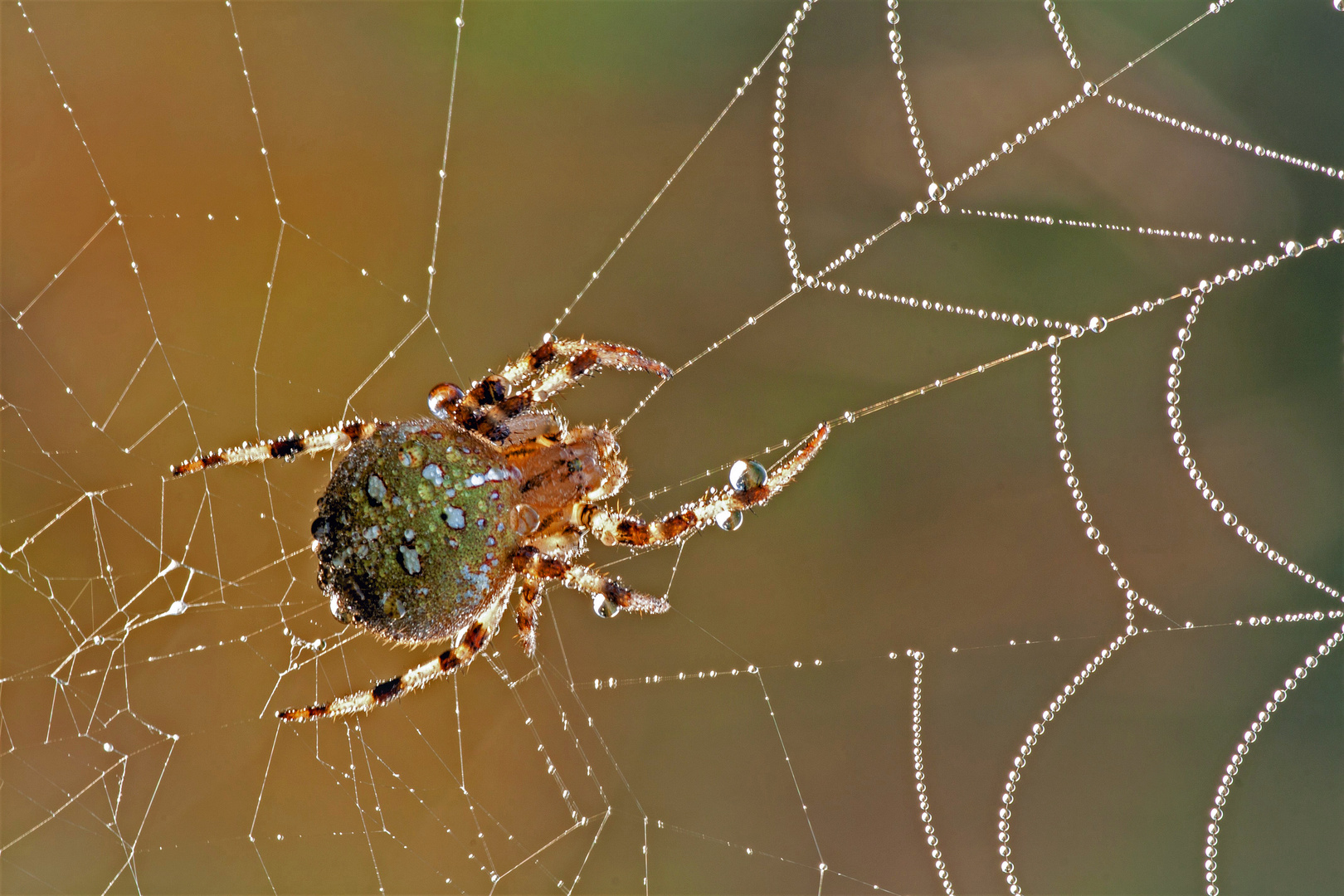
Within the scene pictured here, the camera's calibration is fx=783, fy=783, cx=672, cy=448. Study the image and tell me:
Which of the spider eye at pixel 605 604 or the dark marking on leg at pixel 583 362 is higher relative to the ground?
the dark marking on leg at pixel 583 362

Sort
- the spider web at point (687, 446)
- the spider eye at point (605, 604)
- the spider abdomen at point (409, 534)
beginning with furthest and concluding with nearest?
the spider web at point (687, 446)
the spider eye at point (605, 604)
the spider abdomen at point (409, 534)

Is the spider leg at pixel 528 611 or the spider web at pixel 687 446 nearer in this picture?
→ the spider leg at pixel 528 611

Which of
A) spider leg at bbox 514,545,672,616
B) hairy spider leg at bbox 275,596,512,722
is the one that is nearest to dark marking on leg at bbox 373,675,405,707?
hairy spider leg at bbox 275,596,512,722

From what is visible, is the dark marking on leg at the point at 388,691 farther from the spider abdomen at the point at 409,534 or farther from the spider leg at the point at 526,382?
the spider leg at the point at 526,382

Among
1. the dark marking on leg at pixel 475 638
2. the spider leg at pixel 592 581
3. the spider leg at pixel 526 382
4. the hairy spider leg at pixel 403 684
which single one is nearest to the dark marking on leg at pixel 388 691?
the hairy spider leg at pixel 403 684

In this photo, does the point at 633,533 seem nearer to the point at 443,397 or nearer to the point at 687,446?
the point at 443,397

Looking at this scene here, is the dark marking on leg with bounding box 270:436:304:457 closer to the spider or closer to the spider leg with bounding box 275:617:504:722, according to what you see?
the spider

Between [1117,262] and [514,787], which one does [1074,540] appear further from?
[514,787]
